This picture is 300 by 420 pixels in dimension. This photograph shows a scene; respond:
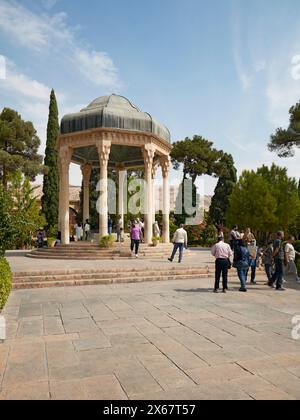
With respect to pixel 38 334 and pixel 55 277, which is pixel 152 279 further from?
pixel 38 334

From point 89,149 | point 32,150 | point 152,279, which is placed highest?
point 32,150

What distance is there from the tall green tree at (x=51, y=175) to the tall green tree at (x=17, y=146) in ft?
3.71

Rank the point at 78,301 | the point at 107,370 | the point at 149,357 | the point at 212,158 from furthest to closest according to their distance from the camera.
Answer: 1. the point at 212,158
2. the point at 78,301
3. the point at 149,357
4. the point at 107,370

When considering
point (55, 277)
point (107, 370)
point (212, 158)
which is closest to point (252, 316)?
point (107, 370)

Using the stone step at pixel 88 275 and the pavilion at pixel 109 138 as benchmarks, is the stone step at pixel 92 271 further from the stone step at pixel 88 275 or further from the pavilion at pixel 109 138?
the pavilion at pixel 109 138

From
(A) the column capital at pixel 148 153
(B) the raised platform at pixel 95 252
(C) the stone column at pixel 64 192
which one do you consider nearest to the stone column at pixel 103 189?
(B) the raised platform at pixel 95 252

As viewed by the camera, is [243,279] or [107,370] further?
[243,279]

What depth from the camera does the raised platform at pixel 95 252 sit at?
15789 millimetres

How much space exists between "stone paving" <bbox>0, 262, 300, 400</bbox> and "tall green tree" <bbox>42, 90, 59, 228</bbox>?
2703 centimetres

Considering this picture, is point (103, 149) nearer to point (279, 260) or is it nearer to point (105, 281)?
point (105, 281)

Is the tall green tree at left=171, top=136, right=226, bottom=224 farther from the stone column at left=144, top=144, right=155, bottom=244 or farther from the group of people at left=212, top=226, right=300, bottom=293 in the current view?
the group of people at left=212, top=226, right=300, bottom=293

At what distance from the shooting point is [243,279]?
362 inches
